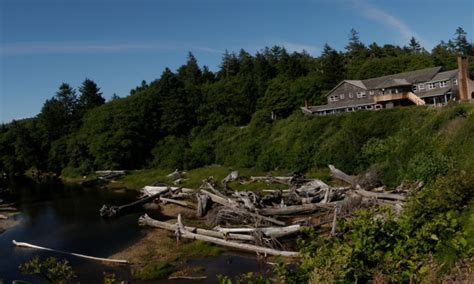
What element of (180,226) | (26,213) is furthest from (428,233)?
(26,213)

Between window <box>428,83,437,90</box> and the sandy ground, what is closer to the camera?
the sandy ground

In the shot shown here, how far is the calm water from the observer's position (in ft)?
84.5

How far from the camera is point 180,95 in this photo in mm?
84938

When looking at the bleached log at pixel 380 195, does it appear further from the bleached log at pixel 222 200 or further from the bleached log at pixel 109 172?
the bleached log at pixel 109 172

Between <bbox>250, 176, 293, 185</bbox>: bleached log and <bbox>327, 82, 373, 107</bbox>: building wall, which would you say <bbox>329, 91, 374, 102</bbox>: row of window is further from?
<bbox>250, 176, 293, 185</bbox>: bleached log

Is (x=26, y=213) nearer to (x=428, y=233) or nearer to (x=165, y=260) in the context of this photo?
(x=165, y=260)

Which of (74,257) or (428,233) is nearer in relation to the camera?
(428,233)

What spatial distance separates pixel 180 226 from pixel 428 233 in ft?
78.7

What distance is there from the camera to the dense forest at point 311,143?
33.6 feet

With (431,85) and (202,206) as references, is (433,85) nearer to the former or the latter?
(431,85)

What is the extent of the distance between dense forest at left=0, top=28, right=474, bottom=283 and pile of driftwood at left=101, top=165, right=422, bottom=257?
3933 millimetres

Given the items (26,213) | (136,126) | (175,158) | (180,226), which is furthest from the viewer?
(136,126)

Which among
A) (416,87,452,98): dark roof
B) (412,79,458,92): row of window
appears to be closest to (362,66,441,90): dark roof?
(412,79,458,92): row of window

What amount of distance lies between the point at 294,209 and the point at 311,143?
21.4 metres
